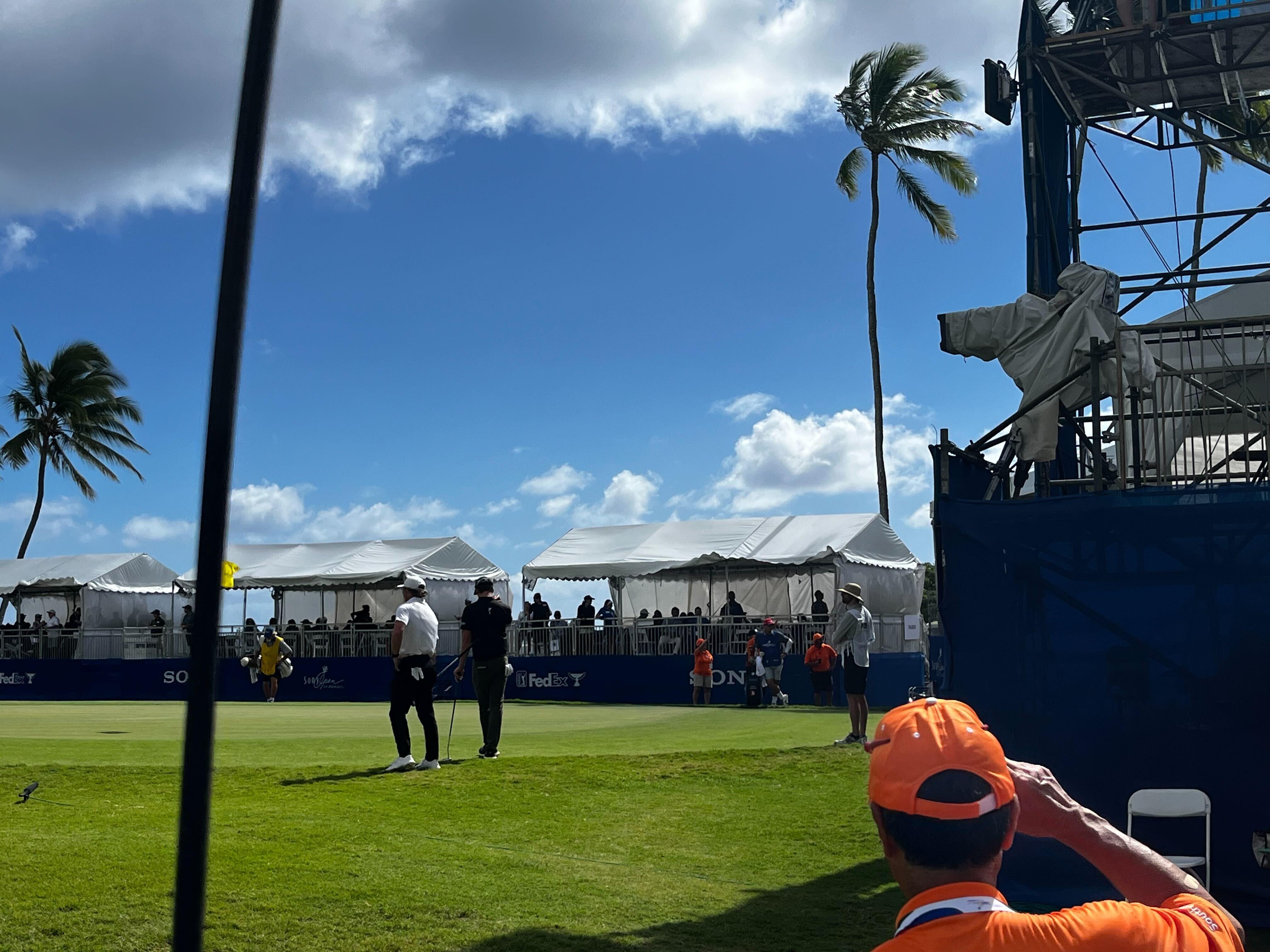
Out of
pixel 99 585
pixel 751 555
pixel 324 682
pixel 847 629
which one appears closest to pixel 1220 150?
pixel 847 629

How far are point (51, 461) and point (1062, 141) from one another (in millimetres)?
48193

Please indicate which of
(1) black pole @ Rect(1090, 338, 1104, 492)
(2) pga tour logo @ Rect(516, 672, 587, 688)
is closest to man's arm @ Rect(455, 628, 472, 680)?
(1) black pole @ Rect(1090, 338, 1104, 492)

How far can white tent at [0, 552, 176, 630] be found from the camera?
→ 40.3 meters

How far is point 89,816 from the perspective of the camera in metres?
9.38

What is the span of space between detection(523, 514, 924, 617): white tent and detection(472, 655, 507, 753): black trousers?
17.3m

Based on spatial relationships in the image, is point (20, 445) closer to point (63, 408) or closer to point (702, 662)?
point (63, 408)

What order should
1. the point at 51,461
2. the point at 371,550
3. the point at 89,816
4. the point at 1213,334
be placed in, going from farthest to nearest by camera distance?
the point at 51,461 < the point at 371,550 < the point at 1213,334 < the point at 89,816

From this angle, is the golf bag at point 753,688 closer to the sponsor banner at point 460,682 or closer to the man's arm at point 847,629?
the sponsor banner at point 460,682

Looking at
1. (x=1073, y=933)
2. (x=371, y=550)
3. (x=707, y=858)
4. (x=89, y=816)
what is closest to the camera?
(x=1073, y=933)

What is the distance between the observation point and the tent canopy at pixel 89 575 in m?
40.5

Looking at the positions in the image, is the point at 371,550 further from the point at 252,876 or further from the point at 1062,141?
the point at 252,876

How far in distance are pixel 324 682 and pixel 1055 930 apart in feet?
107

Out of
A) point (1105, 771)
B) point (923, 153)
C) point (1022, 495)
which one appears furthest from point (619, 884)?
point (923, 153)

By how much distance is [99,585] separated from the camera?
1590 inches
